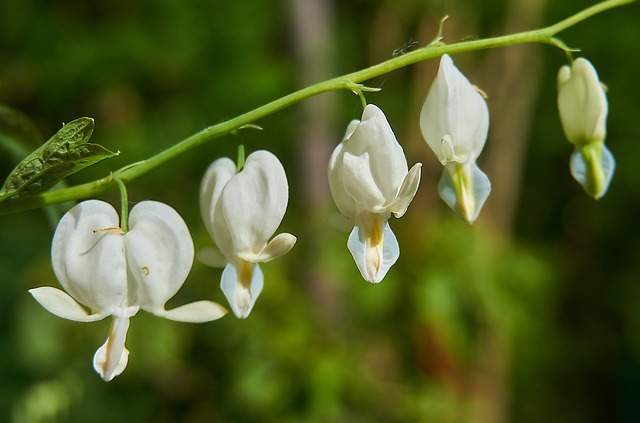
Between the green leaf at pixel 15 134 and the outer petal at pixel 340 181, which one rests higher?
the green leaf at pixel 15 134

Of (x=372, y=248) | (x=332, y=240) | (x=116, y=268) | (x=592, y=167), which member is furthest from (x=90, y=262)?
(x=332, y=240)

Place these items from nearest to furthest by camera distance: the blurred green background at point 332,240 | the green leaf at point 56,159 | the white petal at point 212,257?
the green leaf at point 56,159, the white petal at point 212,257, the blurred green background at point 332,240

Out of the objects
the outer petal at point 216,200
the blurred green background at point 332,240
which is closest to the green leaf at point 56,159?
the outer petal at point 216,200

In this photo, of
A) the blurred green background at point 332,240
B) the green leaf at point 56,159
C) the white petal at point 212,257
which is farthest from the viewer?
the blurred green background at point 332,240

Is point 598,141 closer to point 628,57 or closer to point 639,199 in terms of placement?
point 628,57

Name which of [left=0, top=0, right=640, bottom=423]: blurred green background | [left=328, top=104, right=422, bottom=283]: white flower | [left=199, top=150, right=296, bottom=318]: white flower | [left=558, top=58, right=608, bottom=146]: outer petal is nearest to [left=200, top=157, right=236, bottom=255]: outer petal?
[left=199, top=150, right=296, bottom=318]: white flower

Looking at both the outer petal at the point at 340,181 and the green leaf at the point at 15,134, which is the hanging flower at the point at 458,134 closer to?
the outer petal at the point at 340,181

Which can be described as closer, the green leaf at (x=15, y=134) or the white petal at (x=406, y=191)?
the white petal at (x=406, y=191)

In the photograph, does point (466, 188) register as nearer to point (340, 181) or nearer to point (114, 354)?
point (340, 181)
